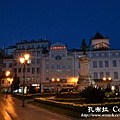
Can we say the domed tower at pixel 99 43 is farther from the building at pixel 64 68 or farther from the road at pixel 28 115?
the road at pixel 28 115

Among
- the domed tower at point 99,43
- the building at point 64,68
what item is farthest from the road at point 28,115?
the domed tower at point 99,43

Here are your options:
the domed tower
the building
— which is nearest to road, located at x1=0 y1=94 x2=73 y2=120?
the building

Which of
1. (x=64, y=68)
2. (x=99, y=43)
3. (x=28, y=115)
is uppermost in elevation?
(x=99, y=43)

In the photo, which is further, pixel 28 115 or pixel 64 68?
pixel 64 68

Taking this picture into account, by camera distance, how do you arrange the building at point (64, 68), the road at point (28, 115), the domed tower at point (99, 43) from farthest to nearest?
the domed tower at point (99, 43) < the building at point (64, 68) < the road at point (28, 115)

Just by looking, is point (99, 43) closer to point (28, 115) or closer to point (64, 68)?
point (64, 68)

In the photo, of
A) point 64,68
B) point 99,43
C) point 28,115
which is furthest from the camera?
point 99,43

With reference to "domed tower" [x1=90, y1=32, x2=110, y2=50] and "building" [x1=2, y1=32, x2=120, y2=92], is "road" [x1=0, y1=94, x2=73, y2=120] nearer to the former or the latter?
"building" [x1=2, y1=32, x2=120, y2=92]

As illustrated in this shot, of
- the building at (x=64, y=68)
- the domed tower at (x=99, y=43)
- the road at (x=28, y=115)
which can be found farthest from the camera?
the domed tower at (x=99, y=43)

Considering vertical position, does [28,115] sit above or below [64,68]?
below

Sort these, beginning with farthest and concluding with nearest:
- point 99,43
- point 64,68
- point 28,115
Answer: point 99,43, point 64,68, point 28,115

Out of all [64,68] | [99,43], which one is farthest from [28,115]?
[99,43]

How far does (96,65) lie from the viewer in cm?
6091

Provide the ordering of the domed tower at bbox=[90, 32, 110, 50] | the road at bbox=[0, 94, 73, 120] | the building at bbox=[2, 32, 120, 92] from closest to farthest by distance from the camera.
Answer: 1. the road at bbox=[0, 94, 73, 120]
2. the building at bbox=[2, 32, 120, 92]
3. the domed tower at bbox=[90, 32, 110, 50]
